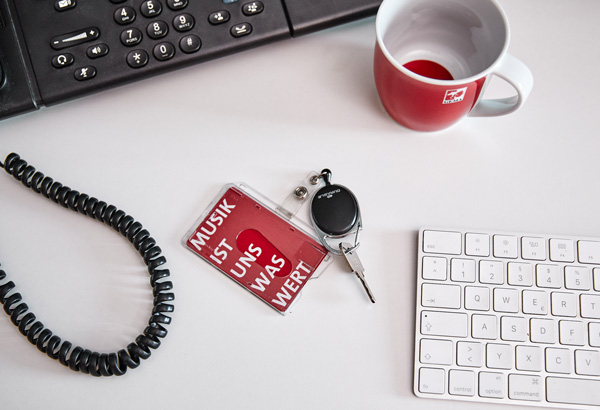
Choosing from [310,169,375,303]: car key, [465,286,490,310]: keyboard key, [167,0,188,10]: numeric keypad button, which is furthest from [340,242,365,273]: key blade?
[167,0,188,10]: numeric keypad button

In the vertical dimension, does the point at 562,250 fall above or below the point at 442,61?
below

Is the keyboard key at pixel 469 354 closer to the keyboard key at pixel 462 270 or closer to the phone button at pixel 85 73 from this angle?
the keyboard key at pixel 462 270

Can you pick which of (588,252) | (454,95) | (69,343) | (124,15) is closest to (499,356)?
(588,252)

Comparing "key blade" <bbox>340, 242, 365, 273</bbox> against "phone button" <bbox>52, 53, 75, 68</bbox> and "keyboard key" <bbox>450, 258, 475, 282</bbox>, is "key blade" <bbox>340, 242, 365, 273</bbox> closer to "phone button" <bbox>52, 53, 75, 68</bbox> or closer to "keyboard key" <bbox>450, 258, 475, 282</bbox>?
"keyboard key" <bbox>450, 258, 475, 282</bbox>

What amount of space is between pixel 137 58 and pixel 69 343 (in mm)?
307

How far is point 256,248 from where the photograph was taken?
0.57 metres

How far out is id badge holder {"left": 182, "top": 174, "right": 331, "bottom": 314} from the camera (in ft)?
1.82

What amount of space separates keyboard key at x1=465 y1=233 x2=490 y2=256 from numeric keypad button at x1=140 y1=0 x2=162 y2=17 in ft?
1.34

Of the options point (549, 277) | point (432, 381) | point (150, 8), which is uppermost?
point (150, 8)

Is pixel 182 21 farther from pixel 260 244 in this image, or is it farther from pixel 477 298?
pixel 477 298

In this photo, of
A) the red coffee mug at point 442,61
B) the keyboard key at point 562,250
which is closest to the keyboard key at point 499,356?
the keyboard key at point 562,250

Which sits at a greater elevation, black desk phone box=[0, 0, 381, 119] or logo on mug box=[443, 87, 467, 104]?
black desk phone box=[0, 0, 381, 119]

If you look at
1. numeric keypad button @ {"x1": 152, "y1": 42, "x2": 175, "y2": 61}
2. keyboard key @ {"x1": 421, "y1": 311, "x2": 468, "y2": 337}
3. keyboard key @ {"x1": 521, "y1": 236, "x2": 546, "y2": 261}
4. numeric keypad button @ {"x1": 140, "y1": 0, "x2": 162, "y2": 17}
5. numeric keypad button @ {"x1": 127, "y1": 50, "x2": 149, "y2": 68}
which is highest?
numeric keypad button @ {"x1": 140, "y1": 0, "x2": 162, "y2": 17}

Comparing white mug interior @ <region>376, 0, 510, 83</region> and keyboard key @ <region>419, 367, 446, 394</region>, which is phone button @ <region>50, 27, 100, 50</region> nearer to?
white mug interior @ <region>376, 0, 510, 83</region>
